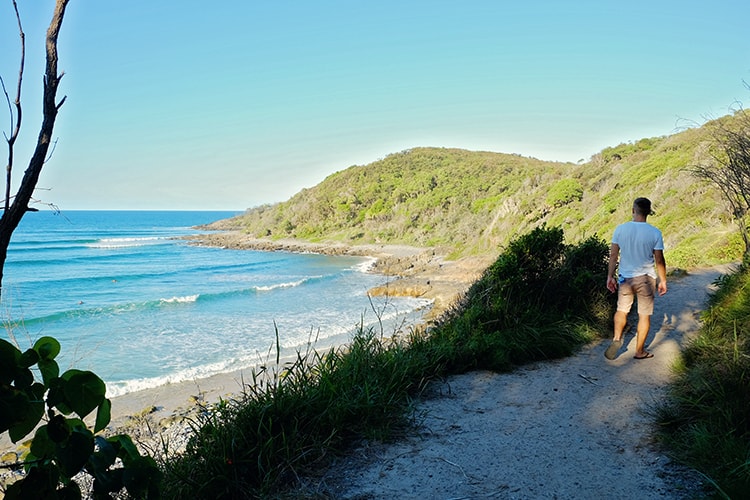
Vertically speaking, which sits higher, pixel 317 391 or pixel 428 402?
pixel 317 391

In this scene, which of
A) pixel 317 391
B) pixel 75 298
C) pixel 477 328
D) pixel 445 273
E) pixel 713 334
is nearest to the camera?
pixel 317 391

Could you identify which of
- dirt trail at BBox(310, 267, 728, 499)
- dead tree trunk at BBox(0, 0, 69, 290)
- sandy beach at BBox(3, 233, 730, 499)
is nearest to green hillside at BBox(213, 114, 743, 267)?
sandy beach at BBox(3, 233, 730, 499)

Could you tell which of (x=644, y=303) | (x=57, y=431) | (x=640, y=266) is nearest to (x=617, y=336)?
(x=644, y=303)

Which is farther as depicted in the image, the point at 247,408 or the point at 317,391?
the point at 317,391

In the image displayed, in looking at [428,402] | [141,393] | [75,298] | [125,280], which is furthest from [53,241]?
[428,402]

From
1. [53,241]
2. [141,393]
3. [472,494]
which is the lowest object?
[141,393]

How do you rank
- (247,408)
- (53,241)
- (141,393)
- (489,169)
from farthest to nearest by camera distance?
(489,169)
(53,241)
(141,393)
(247,408)

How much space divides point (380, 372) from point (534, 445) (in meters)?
1.67

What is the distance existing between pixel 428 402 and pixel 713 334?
11.4 feet

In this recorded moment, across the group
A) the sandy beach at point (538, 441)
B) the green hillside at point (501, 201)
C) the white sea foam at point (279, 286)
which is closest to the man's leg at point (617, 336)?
the sandy beach at point (538, 441)

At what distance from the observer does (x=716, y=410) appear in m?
4.18

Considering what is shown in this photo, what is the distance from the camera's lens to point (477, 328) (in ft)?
23.6

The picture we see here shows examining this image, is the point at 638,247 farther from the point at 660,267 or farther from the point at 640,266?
the point at 660,267

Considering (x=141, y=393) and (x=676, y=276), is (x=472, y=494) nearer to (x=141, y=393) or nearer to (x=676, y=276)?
(x=676, y=276)
